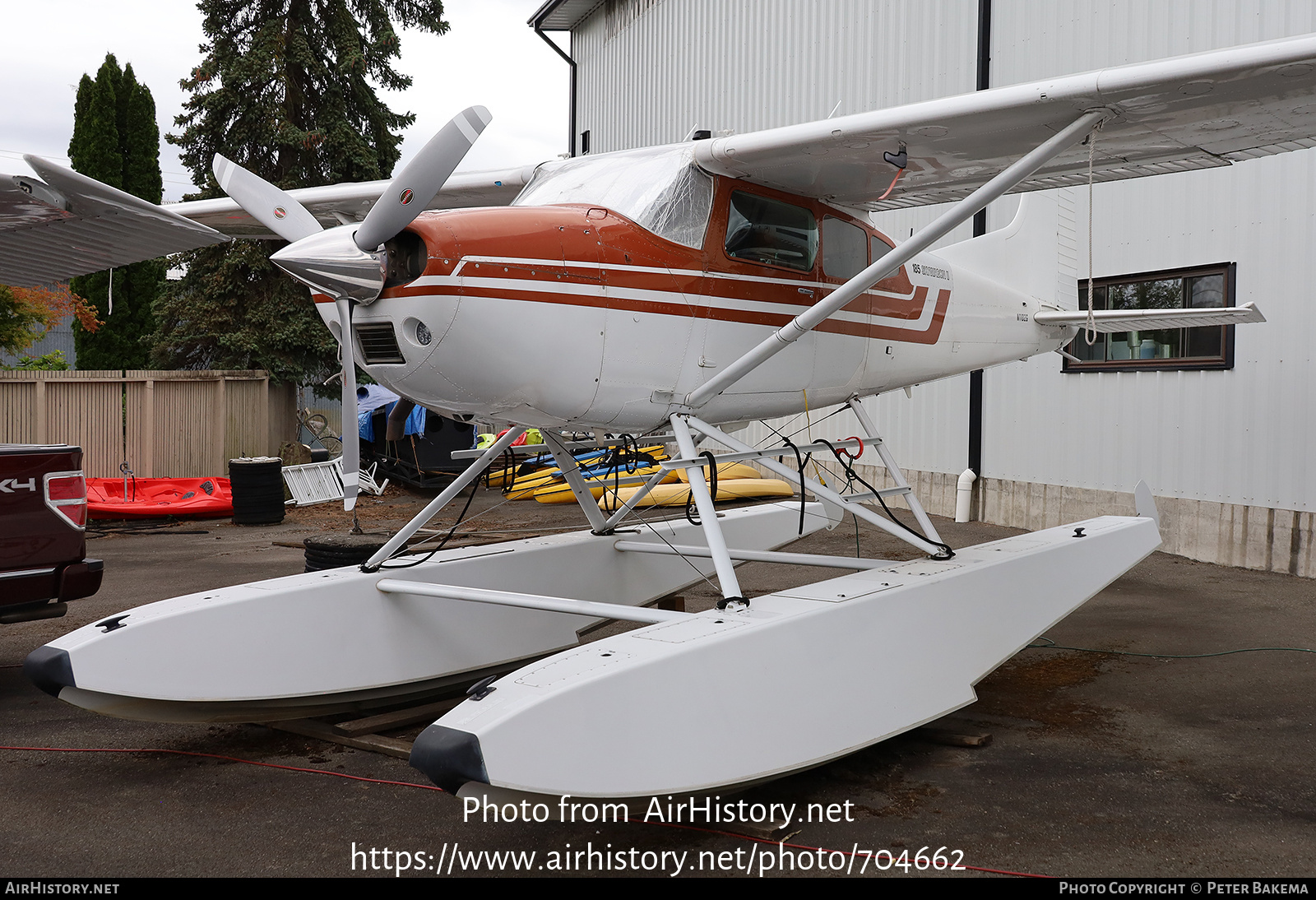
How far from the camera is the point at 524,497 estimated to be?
46.7ft

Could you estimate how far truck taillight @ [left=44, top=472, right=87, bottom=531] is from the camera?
472 centimetres

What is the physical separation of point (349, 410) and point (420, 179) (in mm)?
982

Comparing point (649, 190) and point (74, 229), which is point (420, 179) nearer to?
point (649, 190)

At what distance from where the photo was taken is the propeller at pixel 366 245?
3660 millimetres

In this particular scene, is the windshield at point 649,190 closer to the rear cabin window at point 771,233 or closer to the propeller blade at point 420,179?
the rear cabin window at point 771,233

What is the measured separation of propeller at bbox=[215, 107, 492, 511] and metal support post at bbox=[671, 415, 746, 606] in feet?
4.81

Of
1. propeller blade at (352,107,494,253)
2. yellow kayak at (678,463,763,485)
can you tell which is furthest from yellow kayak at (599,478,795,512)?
propeller blade at (352,107,494,253)

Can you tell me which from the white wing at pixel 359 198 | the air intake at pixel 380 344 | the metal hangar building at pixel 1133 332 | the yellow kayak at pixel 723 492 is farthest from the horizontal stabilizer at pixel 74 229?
the yellow kayak at pixel 723 492

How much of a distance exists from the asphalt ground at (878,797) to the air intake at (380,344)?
174 centimetres

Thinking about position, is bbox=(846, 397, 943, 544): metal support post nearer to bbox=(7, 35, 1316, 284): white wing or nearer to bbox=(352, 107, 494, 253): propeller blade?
bbox=(7, 35, 1316, 284): white wing

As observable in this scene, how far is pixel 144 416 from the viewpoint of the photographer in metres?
14.4

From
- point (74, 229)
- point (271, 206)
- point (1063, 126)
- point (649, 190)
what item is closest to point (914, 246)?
point (1063, 126)

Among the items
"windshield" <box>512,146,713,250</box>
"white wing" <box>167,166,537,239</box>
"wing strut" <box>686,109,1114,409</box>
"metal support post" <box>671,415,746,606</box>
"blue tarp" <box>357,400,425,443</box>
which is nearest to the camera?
"metal support post" <box>671,415,746,606</box>
